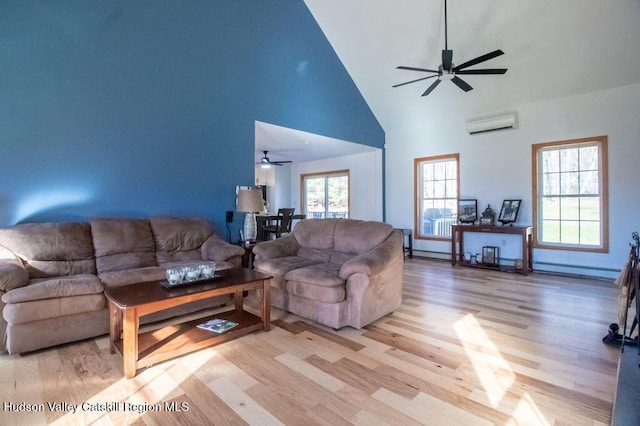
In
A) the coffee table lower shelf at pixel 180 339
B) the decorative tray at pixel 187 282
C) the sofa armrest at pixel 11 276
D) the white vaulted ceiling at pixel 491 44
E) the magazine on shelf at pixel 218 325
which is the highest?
the white vaulted ceiling at pixel 491 44

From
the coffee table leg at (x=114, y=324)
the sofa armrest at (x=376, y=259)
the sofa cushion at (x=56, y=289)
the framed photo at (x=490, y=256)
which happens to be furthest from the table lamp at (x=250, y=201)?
the framed photo at (x=490, y=256)

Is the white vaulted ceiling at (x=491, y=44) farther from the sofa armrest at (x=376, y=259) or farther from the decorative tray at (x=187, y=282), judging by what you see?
the decorative tray at (x=187, y=282)

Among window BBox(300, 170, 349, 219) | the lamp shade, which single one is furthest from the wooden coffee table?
window BBox(300, 170, 349, 219)

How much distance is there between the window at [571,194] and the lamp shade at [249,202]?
463 cm

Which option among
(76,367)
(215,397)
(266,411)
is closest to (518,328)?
(266,411)

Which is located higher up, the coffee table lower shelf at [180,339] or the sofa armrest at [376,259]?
the sofa armrest at [376,259]

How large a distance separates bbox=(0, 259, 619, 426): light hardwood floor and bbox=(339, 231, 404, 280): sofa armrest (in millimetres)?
541

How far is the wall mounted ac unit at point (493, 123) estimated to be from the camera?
5.54 metres

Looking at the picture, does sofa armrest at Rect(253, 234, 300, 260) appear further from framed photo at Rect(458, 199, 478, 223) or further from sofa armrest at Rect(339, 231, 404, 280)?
framed photo at Rect(458, 199, 478, 223)

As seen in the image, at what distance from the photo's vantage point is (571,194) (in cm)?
523

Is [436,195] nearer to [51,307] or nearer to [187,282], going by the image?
[187,282]

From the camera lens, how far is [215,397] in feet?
6.14

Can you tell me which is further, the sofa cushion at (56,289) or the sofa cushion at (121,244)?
the sofa cushion at (121,244)

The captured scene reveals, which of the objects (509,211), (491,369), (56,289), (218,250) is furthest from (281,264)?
(509,211)
